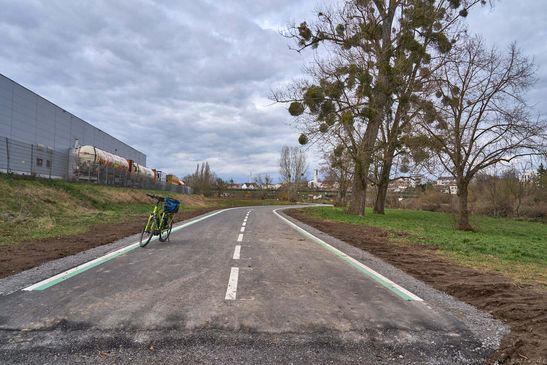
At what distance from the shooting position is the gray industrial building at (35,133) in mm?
23594

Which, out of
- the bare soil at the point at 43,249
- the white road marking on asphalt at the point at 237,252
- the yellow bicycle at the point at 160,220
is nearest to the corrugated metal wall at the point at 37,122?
the bare soil at the point at 43,249

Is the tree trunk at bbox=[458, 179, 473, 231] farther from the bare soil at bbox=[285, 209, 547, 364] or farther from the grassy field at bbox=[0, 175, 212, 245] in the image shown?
the grassy field at bbox=[0, 175, 212, 245]

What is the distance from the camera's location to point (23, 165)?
24.0 m

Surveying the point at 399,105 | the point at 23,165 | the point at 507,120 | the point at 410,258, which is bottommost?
the point at 410,258

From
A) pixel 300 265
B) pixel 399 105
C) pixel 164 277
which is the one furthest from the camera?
pixel 399 105

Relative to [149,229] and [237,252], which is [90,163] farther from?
[237,252]

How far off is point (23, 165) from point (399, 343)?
25.2m

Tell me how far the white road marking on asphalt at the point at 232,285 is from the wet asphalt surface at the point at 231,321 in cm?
7

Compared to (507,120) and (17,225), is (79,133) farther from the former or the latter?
(507,120)

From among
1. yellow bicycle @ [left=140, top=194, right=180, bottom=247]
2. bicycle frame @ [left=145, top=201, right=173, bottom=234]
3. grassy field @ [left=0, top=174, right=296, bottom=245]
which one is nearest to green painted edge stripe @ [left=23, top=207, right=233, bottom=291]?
yellow bicycle @ [left=140, top=194, right=180, bottom=247]

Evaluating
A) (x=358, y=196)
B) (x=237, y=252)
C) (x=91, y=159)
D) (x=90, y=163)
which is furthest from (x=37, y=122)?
(x=237, y=252)

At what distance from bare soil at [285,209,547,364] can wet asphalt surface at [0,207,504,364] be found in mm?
224

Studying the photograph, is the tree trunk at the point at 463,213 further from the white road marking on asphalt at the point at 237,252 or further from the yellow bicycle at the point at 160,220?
the yellow bicycle at the point at 160,220

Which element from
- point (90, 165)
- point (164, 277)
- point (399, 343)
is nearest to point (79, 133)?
point (90, 165)
